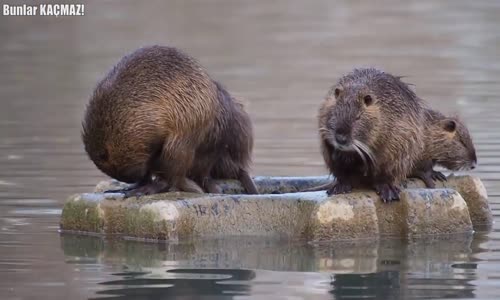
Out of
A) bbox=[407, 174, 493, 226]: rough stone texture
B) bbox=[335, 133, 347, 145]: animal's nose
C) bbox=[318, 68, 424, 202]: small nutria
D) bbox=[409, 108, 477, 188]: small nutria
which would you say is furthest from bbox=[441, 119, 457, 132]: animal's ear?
bbox=[335, 133, 347, 145]: animal's nose

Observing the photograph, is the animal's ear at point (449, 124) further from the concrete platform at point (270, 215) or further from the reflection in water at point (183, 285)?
the reflection in water at point (183, 285)

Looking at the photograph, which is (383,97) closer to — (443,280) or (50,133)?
(443,280)

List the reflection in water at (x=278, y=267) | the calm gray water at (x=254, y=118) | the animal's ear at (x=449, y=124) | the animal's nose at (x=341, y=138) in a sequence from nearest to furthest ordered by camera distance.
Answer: the reflection in water at (x=278, y=267) → the calm gray water at (x=254, y=118) → the animal's nose at (x=341, y=138) → the animal's ear at (x=449, y=124)

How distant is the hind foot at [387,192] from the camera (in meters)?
8.34

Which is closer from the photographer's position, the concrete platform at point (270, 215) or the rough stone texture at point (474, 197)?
the concrete platform at point (270, 215)

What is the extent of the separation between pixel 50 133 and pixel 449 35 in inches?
476

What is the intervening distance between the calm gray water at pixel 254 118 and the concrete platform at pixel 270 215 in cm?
11

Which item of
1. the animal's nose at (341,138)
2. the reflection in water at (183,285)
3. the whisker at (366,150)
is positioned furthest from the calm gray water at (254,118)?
the animal's nose at (341,138)

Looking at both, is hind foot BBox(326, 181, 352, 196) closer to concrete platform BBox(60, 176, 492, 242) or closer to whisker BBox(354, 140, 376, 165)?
concrete platform BBox(60, 176, 492, 242)

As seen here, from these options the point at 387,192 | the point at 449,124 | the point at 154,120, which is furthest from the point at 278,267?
the point at 449,124

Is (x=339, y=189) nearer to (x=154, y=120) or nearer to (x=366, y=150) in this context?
(x=366, y=150)

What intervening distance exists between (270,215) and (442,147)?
1384 millimetres

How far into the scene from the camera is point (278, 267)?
7.55 meters

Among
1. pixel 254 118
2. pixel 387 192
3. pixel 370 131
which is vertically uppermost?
pixel 254 118
